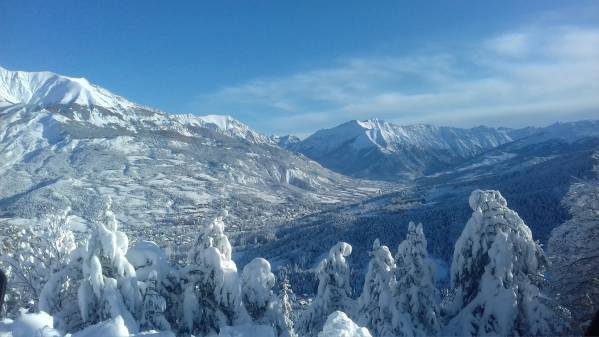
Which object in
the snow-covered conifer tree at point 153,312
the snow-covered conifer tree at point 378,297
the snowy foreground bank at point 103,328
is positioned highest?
the snowy foreground bank at point 103,328

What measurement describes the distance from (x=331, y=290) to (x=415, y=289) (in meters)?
4.63

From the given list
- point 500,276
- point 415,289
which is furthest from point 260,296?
point 500,276

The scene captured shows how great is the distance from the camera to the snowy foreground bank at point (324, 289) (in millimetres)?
19703

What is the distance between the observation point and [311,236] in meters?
188

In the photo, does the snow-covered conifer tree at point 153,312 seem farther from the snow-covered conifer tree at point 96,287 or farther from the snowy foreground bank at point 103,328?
the snowy foreground bank at point 103,328

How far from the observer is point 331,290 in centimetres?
2555

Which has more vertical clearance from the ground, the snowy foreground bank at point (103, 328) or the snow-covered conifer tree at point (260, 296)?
the snowy foreground bank at point (103, 328)

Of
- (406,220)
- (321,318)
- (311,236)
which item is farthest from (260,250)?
(321,318)

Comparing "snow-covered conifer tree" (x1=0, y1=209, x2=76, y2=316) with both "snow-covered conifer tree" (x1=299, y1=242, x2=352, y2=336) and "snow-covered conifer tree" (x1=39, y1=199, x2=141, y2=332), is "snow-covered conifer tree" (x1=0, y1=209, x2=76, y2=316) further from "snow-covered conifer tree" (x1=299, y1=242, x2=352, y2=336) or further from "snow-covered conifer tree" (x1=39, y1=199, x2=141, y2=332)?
"snow-covered conifer tree" (x1=299, y1=242, x2=352, y2=336)

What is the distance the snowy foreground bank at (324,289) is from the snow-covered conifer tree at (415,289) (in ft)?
0.16

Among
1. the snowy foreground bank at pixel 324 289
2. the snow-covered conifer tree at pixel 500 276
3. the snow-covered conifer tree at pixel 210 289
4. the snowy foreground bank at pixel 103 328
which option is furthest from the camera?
the snow-covered conifer tree at pixel 210 289

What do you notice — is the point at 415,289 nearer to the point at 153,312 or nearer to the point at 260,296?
the point at 260,296

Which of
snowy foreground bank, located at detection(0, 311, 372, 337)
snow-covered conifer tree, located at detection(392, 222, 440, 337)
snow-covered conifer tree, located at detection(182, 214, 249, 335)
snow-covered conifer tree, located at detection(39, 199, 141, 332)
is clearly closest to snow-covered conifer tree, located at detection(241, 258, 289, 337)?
snow-covered conifer tree, located at detection(182, 214, 249, 335)

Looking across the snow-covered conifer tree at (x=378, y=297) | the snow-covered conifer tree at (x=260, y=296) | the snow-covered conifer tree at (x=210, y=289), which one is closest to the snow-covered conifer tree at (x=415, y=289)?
the snow-covered conifer tree at (x=378, y=297)
